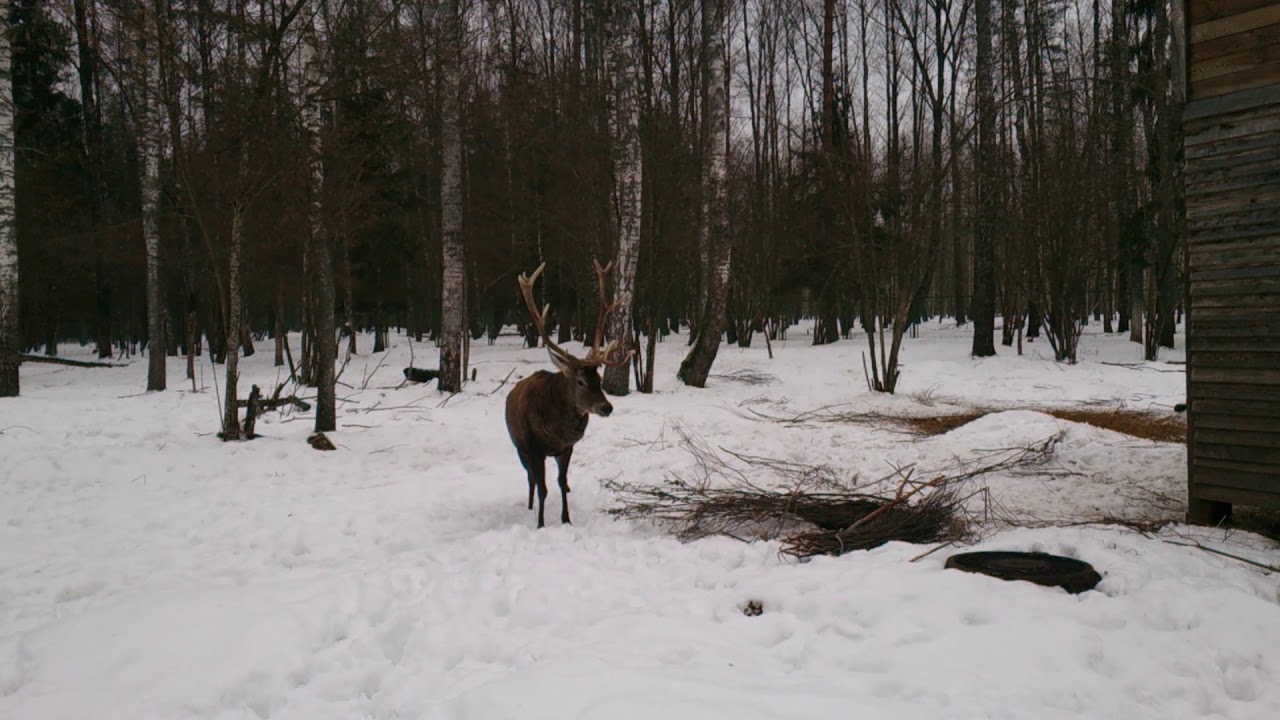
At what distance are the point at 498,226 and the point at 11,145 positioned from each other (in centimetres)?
1444

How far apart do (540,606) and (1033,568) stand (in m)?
2.81

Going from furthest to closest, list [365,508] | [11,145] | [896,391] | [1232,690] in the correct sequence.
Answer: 1. [896,391]
2. [11,145]
3. [365,508]
4. [1232,690]

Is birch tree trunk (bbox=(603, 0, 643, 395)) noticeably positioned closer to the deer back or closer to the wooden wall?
the deer back

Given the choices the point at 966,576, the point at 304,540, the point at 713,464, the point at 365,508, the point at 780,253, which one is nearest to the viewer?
the point at 966,576

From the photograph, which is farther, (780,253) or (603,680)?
(780,253)

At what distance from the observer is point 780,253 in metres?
28.2

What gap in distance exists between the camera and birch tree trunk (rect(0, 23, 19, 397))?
1234 centimetres

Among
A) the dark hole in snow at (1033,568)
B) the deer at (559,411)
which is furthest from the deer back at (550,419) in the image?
the dark hole in snow at (1033,568)

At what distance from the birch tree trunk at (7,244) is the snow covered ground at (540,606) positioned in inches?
231

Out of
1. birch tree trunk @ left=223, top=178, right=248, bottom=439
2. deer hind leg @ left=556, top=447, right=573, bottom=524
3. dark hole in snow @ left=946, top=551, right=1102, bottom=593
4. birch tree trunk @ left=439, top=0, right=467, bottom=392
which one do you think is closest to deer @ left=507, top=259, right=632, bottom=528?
deer hind leg @ left=556, top=447, right=573, bottom=524

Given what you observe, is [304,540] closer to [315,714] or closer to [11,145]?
[315,714]

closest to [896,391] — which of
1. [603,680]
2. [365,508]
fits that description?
[365,508]

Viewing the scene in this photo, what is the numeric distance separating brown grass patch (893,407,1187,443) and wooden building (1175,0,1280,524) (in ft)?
13.1

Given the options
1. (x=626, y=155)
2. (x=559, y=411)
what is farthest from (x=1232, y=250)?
(x=626, y=155)
